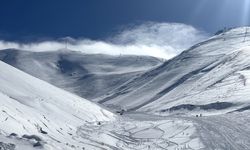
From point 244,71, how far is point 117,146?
350ft

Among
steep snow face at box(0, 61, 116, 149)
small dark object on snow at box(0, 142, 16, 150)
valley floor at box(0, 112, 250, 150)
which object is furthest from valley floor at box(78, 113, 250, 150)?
small dark object on snow at box(0, 142, 16, 150)

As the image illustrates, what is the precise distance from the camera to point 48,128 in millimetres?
50719

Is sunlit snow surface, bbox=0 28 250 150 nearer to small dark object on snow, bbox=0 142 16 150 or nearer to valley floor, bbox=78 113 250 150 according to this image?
valley floor, bbox=78 113 250 150

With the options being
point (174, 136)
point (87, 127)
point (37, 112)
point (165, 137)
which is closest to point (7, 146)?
point (37, 112)

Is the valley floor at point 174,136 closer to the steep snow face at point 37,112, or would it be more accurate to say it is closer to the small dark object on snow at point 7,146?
the steep snow face at point 37,112

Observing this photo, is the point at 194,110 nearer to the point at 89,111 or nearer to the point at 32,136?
the point at 89,111

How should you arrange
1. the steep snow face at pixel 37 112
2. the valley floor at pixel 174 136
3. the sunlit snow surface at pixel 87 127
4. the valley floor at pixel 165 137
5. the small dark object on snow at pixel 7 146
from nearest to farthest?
the small dark object on snow at pixel 7 146
the steep snow face at pixel 37 112
the sunlit snow surface at pixel 87 127
the valley floor at pixel 165 137
the valley floor at pixel 174 136

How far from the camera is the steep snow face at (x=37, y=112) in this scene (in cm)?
4575

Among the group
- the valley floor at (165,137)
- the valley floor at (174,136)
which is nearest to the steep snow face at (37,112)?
the valley floor at (165,137)

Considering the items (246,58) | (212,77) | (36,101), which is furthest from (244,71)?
(36,101)

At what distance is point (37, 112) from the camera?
192 ft

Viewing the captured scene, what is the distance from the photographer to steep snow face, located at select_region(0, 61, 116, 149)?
150 ft

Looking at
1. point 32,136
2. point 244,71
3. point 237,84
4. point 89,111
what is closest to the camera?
point 32,136

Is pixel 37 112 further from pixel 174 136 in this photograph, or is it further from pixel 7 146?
pixel 7 146
